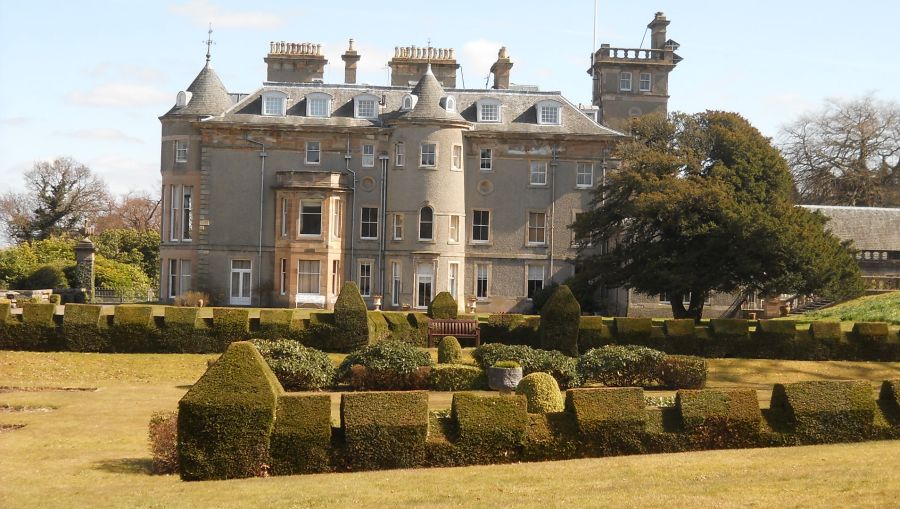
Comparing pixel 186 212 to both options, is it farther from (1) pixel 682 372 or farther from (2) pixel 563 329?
(1) pixel 682 372

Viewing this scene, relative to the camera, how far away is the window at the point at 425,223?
4931 centimetres

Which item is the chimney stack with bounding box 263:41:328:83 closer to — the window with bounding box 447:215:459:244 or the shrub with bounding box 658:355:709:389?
the window with bounding box 447:215:459:244

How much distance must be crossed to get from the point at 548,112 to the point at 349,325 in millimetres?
20560

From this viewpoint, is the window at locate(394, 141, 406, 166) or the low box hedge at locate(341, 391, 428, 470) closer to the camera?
the low box hedge at locate(341, 391, 428, 470)

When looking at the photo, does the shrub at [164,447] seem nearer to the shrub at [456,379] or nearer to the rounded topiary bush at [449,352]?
the shrub at [456,379]

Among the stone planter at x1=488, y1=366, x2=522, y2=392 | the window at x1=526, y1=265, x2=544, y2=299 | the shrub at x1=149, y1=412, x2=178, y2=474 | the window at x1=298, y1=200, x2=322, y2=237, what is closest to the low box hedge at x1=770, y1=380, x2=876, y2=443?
the stone planter at x1=488, y1=366, x2=522, y2=392

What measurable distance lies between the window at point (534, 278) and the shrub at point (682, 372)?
22.7 meters

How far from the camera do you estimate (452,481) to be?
587 inches

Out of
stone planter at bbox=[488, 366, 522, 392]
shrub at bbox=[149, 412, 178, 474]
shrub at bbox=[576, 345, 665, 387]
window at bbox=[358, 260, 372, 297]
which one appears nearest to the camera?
shrub at bbox=[149, 412, 178, 474]

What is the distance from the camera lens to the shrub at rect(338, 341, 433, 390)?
26969 mm

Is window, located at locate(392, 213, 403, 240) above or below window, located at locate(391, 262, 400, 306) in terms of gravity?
above

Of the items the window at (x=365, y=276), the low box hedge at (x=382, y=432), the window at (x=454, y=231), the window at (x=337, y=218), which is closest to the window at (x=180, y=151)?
the window at (x=337, y=218)

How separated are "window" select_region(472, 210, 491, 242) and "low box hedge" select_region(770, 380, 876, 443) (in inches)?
1308

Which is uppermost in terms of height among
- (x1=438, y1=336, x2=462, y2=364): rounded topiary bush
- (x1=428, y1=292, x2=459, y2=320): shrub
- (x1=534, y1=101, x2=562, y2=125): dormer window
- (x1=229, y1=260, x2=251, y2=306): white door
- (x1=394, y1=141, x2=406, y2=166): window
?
(x1=534, y1=101, x2=562, y2=125): dormer window
